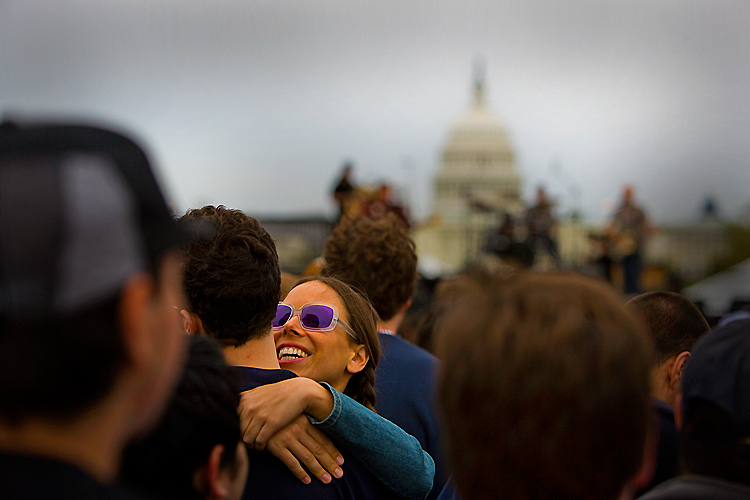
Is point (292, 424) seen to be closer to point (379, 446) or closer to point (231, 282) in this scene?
point (379, 446)

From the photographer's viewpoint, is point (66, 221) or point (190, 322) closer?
point (66, 221)

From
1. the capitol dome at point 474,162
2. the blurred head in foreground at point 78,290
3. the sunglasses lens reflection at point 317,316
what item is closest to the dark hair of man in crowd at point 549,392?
the blurred head in foreground at point 78,290

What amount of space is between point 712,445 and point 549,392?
50 cm

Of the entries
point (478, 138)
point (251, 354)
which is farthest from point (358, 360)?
point (478, 138)

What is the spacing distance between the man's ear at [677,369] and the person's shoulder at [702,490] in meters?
1.30

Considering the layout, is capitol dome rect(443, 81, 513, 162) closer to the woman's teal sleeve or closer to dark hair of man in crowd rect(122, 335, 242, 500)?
the woman's teal sleeve

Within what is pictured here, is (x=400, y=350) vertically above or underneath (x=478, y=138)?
above

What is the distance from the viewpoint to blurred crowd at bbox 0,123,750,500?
100 cm

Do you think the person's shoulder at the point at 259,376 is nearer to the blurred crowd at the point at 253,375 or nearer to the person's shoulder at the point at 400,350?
the blurred crowd at the point at 253,375

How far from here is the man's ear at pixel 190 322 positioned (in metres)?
2.33

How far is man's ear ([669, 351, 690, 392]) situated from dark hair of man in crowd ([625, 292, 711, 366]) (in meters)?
0.03

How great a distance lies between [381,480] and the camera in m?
2.27

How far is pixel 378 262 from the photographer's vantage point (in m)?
3.96

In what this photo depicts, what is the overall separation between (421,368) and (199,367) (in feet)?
6.15
